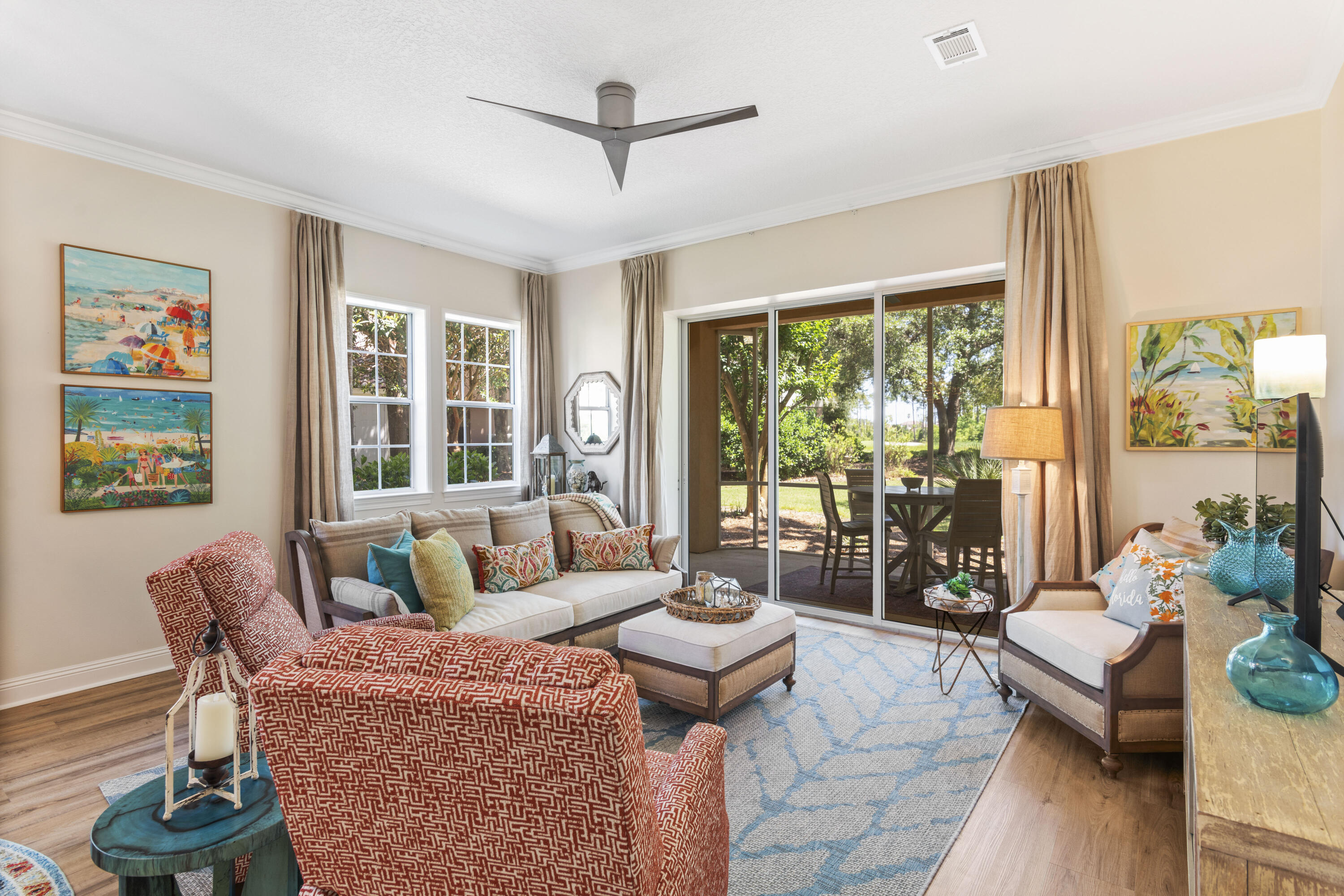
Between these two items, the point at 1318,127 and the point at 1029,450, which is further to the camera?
the point at 1029,450

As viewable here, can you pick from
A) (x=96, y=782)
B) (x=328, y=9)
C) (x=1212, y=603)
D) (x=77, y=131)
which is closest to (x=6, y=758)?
(x=96, y=782)

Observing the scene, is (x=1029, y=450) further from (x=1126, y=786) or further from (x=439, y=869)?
(x=439, y=869)

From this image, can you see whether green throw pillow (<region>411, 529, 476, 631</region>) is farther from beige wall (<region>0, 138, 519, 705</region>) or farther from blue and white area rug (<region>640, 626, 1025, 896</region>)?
beige wall (<region>0, 138, 519, 705</region>)

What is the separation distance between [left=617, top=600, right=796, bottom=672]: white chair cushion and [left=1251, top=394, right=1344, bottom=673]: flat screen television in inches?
71.0

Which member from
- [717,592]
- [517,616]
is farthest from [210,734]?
→ [717,592]

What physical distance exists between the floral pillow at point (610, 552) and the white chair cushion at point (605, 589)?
39 millimetres

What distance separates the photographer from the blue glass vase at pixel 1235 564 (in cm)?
185

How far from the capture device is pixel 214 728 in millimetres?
1383

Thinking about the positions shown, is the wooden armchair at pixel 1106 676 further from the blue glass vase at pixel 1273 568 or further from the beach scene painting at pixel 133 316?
the beach scene painting at pixel 133 316

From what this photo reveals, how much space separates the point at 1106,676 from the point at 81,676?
4776 mm

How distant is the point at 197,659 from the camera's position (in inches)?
54.8

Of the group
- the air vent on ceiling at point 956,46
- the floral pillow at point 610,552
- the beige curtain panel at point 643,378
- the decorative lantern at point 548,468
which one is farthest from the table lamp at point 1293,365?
the decorative lantern at point 548,468

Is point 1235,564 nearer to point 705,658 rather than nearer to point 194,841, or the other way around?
point 705,658

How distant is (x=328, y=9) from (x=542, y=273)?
347 centimetres
